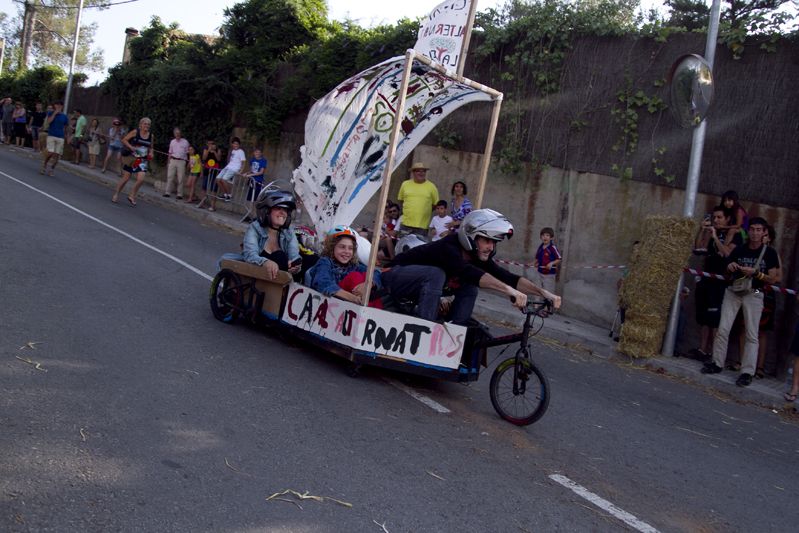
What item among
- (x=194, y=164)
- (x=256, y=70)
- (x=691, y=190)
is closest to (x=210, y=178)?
(x=194, y=164)

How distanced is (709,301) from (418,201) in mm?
5216

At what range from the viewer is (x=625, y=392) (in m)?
7.90

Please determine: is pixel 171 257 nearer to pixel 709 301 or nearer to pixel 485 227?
pixel 485 227

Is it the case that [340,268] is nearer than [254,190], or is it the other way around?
[340,268]

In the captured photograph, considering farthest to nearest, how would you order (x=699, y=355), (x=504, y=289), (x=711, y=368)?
(x=699, y=355)
(x=711, y=368)
(x=504, y=289)

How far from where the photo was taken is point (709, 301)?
955cm

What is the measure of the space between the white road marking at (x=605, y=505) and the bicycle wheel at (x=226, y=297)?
392cm

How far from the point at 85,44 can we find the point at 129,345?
7190cm

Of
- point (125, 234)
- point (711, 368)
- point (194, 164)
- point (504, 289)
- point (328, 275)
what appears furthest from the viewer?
point (194, 164)

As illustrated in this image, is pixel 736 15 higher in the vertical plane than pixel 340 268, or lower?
higher

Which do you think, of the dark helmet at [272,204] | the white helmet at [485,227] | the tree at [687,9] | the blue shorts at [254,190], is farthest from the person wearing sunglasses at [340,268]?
the tree at [687,9]

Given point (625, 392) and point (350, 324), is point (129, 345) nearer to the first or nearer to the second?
point (350, 324)

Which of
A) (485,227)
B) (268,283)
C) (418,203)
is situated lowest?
(268,283)

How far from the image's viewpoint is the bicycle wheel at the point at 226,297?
24.6ft
